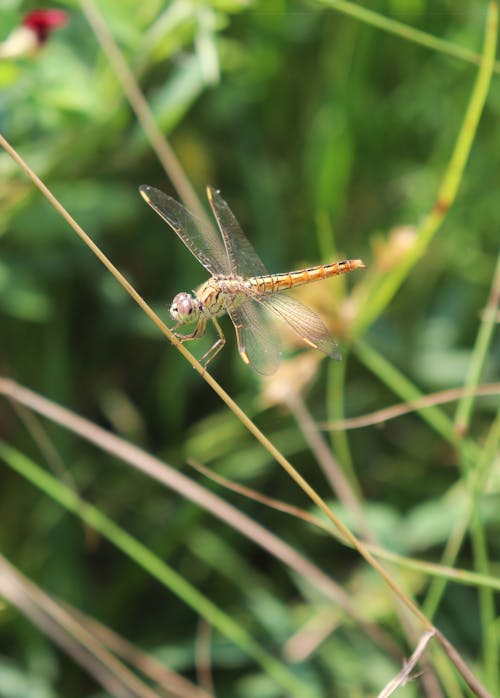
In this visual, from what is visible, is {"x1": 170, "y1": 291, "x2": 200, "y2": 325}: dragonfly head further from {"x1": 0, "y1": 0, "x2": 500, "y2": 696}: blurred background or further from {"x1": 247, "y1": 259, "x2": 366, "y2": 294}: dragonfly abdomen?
{"x1": 0, "y1": 0, "x2": 500, "y2": 696}: blurred background

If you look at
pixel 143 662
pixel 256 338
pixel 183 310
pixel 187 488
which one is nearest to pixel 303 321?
pixel 256 338

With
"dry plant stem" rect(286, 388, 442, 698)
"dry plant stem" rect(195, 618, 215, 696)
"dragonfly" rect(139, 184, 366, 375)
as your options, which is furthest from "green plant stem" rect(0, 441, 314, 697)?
"dragonfly" rect(139, 184, 366, 375)

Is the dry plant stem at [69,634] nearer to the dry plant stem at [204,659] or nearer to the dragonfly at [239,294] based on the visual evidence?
the dry plant stem at [204,659]

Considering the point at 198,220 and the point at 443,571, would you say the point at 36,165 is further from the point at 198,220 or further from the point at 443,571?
the point at 443,571

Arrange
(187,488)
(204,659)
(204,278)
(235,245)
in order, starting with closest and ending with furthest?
(187,488), (235,245), (204,659), (204,278)

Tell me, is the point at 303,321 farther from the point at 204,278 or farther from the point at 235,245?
the point at 204,278

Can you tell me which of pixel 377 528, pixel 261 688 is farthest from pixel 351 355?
pixel 261 688

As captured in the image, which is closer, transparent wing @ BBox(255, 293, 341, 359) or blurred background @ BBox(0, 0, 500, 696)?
transparent wing @ BBox(255, 293, 341, 359)
